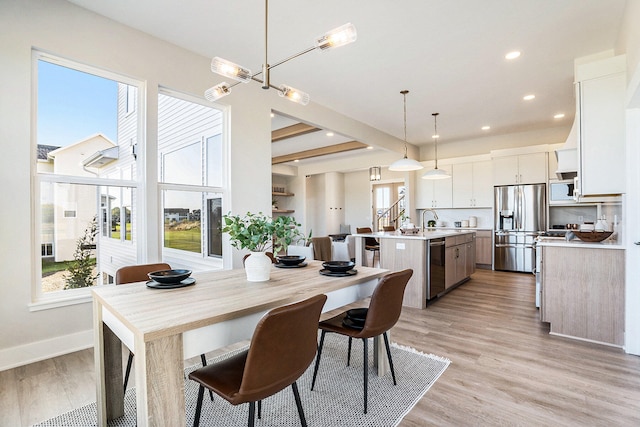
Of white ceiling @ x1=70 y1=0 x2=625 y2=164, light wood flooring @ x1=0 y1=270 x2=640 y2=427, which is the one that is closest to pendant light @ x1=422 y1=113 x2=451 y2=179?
white ceiling @ x1=70 y1=0 x2=625 y2=164

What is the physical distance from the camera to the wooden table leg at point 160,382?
3.50 feet

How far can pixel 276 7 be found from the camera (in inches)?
104

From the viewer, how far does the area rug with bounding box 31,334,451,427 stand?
1.76m

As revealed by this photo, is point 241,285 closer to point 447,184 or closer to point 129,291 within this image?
point 129,291

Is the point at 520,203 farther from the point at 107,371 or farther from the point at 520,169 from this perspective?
the point at 107,371

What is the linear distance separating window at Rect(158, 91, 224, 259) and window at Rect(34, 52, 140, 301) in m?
0.32

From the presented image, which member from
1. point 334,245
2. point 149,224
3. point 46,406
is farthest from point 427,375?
point 334,245

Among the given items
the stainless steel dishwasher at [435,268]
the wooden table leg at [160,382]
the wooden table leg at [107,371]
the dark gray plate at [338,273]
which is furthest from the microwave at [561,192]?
the wooden table leg at [107,371]

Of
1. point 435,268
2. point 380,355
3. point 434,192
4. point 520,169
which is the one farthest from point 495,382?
point 434,192

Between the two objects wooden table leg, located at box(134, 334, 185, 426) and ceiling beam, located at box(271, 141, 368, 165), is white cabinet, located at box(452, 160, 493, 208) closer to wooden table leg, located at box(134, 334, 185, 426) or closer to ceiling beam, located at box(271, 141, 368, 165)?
ceiling beam, located at box(271, 141, 368, 165)

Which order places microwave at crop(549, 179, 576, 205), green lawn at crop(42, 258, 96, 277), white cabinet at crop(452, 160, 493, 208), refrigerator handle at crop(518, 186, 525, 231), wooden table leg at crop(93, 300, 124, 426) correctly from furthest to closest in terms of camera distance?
white cabinet at crop(452, 160, 493, 208)
refrigerator handle at crop(518, 186, 525, 231)
microwave at crop(549, 179, 576, 205)
green lawn at crop(42, 258, 96, 277)
wooden table leg at crop(93, 300, 124, 426)

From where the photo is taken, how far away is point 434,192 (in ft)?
24.7

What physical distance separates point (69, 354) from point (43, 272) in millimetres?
716

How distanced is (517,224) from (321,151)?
15.3 feet
